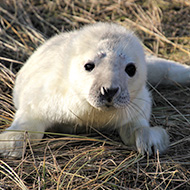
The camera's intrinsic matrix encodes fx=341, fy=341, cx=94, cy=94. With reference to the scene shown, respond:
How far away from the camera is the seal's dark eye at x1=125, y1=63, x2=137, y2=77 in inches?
118

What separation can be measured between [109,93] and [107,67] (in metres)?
0.28

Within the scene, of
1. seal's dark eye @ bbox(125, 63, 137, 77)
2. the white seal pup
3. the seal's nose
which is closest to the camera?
the seal's nose

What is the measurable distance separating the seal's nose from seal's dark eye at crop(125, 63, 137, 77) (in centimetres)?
41

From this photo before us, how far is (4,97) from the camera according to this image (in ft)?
12.9

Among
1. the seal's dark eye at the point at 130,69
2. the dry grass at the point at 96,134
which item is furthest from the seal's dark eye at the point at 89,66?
the dry grass at the point at 96,134

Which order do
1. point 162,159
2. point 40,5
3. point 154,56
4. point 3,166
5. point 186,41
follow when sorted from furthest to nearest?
point 40,5, point 186,41, point 154,56, point 162,159, point 3,166

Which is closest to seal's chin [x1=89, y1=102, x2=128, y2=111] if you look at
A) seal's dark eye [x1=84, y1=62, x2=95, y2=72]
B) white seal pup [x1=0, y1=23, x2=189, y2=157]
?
white seal pup [x1=0, y1=23, x2=189, y2=157]

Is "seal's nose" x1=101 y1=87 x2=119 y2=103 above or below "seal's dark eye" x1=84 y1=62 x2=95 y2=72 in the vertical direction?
below

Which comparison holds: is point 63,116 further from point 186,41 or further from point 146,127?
point 186,41

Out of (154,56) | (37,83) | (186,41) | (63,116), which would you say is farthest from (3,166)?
(186,41)

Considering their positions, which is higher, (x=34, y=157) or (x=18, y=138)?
(x=18, y=138)

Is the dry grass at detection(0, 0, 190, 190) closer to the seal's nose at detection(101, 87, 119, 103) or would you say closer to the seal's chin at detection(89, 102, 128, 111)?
the seal's chin at detection(89, 102, 128, 111)

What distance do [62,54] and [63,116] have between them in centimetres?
63

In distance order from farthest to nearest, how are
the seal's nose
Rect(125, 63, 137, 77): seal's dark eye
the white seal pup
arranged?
Rect(125, 63, 137, 77): seal's dark eye, the white seal pup, the seal's nose
